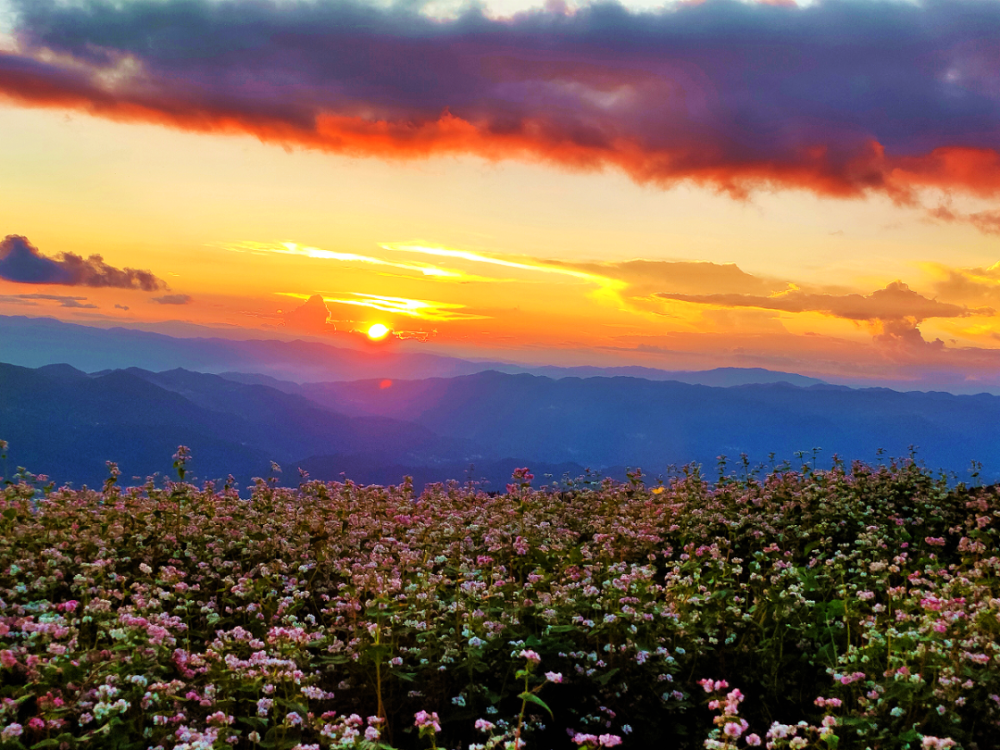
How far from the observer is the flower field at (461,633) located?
235 inches

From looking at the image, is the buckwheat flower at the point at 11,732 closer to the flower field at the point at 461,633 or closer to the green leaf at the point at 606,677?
the flower field at the point at 461,633

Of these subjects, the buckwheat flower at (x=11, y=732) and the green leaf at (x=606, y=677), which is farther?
the green leaf at (x=606, y=677)

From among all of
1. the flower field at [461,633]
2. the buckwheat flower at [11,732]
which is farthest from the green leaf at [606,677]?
the buckwheat flower at [11,732]

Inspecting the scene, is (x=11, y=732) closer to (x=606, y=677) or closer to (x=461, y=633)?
(x=461, y=633)

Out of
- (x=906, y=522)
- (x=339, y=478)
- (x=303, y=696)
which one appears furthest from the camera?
(x=339, y=478)

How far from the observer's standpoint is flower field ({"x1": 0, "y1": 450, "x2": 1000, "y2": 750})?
5.96 meters

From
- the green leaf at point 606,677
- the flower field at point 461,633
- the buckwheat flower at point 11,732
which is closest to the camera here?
the buckwheat flower at point 11,732

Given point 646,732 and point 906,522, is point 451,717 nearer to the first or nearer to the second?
point 646,732

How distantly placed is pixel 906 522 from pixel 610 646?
9.87 meters

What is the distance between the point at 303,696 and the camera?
602 cm

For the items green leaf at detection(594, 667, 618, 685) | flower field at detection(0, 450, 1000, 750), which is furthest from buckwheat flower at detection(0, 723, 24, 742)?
green leaf at detection(594, 667, 618, 685)

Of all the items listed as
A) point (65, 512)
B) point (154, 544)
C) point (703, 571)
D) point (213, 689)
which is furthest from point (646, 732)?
point (65, 512)

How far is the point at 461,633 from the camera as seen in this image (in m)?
7.47

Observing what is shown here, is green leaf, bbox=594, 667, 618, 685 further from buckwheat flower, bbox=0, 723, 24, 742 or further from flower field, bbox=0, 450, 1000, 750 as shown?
buckwheat flower, bbox=0, 723, 24, 742
